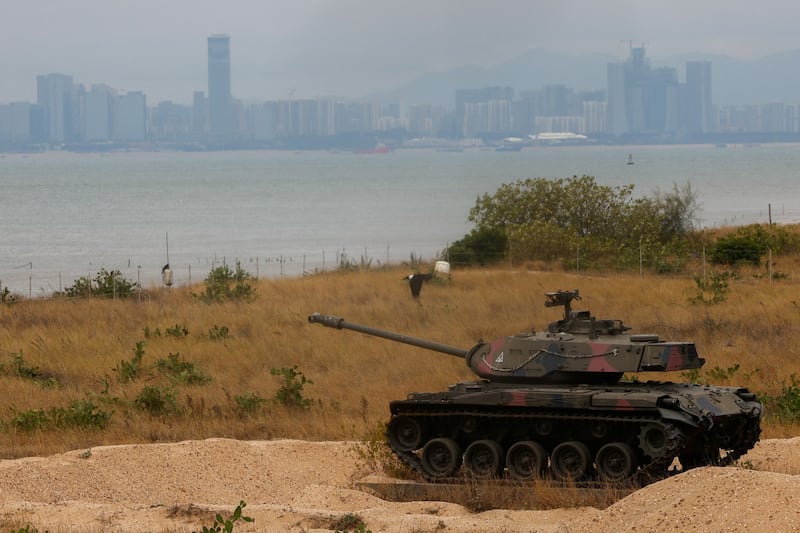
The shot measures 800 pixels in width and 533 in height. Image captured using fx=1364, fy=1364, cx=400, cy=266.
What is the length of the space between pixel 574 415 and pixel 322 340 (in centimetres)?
1324

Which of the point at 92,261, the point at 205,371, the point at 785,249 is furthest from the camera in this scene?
the point at 92,261

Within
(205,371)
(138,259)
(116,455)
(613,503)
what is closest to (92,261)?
(138,259)

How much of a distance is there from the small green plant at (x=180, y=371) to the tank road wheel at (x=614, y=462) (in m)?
10.1

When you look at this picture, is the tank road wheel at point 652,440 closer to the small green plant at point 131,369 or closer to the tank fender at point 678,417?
the tank fender at point 678,417

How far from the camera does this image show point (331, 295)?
34.6 meters

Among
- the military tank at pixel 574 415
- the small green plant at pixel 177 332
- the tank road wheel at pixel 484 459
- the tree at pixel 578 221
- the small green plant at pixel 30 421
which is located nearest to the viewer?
the military tank at pixel 574 415

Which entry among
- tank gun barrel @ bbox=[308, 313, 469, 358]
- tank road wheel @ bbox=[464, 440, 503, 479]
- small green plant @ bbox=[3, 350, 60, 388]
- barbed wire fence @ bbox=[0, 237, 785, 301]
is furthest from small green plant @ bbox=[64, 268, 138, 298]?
tank road wheel @ bbox=[464, 440, 503, 479]

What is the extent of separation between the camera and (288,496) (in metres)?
15.6

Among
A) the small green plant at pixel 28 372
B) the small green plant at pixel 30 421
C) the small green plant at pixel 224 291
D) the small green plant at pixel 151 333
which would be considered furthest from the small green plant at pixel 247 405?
the small green plant at pixel 224 291

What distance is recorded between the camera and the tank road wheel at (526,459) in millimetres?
14828

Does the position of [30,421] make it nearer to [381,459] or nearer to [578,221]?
[381,459]

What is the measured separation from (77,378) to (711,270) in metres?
21.3

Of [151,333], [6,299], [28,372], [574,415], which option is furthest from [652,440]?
[6,299]

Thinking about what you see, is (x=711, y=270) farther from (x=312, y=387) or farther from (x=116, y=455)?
(x=116, y=455)
